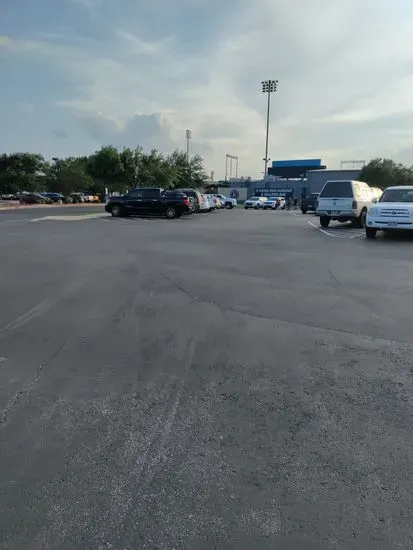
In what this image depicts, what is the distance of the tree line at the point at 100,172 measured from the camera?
208 feet

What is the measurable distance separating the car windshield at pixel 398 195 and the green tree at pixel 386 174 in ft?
194

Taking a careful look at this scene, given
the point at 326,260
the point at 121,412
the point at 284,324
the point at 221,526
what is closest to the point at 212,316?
the point at 284,324

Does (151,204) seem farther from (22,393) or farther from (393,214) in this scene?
(22,393)

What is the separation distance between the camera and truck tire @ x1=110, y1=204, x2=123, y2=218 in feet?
101

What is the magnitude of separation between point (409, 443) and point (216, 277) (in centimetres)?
A: 604

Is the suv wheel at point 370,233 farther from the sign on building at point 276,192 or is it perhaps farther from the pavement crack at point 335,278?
the sign on building at point 276,192

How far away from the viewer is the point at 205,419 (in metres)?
3.38

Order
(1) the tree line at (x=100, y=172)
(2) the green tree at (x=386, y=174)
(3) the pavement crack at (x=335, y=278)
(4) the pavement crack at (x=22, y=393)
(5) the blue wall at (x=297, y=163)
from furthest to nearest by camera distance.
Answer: (5) the blue wall at (x=297, y=163) < (2) the green tree at (x=386, y=174) < (1) the tree line at (x=100, y=172) < (3) the pavement crack at (x=335, y=278) < (4) the pavement crack at (x=22, y=393)

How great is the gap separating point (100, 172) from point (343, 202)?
51372mm

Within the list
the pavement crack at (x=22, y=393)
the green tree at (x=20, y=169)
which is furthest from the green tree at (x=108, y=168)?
the pavement crack at (x=22, y=393)

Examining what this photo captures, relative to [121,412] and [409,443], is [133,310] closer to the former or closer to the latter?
[121,412]

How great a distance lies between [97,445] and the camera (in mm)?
3018

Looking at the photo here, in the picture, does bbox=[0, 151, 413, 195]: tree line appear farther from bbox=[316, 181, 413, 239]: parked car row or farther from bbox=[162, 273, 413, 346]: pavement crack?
bbox=[162, 273, 413, 346]: pavement crack

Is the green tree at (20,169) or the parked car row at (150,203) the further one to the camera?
the green tree at (20,169)
